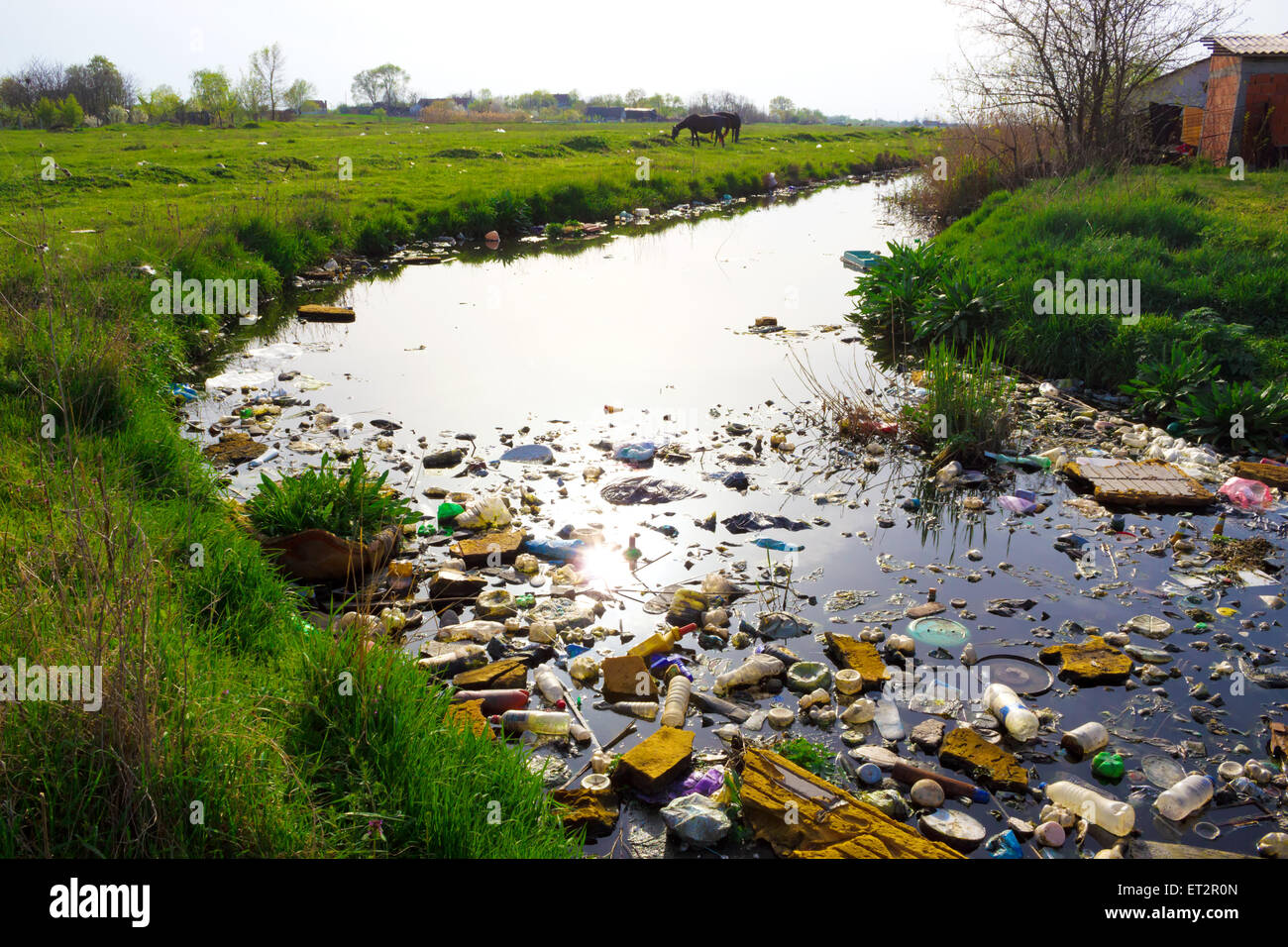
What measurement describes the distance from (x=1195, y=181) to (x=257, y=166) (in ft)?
60.3

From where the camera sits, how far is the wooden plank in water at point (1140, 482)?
532 cm

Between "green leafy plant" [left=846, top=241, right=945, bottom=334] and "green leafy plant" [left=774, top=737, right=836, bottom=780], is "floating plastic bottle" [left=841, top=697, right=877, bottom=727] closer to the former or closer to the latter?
"green leafy plant" [left=774, top=737, right=836, bottom=780]

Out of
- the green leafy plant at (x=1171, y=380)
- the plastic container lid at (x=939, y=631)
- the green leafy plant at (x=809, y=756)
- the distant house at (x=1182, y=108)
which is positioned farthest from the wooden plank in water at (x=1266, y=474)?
the distant house at (x=1182, y=108)

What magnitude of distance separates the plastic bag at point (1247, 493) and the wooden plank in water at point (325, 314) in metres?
8.80

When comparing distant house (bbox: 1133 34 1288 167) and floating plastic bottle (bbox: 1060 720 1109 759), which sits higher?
distant house (bbox: 1133 34 1288 167)

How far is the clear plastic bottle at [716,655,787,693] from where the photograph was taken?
140 inches

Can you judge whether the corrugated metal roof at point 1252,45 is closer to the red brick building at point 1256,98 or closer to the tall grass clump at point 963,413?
the red brick building at point 1256,98

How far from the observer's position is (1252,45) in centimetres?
1600

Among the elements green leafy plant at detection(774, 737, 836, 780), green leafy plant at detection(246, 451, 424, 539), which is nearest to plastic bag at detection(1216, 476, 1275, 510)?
green leafy plant at detection(774, 737, 836, 780)

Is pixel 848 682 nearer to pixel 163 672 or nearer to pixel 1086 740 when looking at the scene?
pixel 1086 740

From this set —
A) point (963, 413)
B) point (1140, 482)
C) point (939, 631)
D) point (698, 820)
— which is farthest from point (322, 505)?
point (1140, 482)

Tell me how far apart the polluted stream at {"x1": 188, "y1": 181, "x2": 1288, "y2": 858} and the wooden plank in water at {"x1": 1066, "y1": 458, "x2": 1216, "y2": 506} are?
0.12m

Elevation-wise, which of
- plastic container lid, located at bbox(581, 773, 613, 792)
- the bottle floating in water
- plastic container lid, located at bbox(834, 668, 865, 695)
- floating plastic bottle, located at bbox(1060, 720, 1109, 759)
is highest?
plastic container lid, located at bbox(834, 668, 865, 695)
